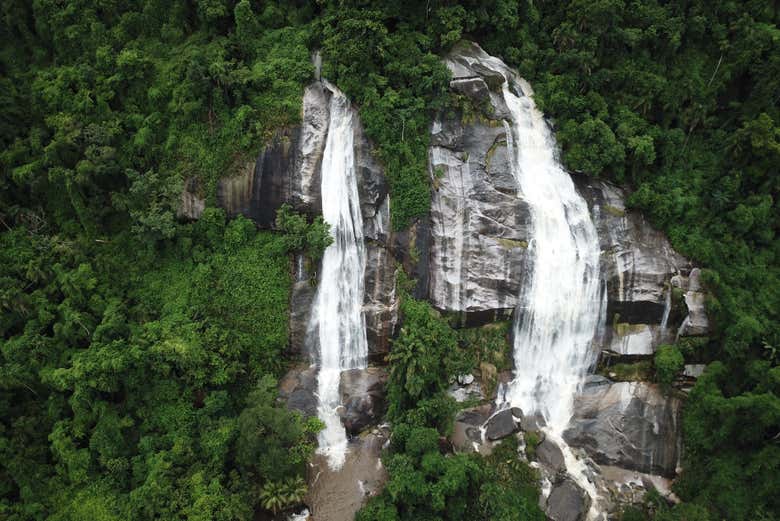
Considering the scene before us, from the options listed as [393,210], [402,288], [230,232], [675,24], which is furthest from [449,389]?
[675,24]

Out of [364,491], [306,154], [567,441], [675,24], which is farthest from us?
[675,24]

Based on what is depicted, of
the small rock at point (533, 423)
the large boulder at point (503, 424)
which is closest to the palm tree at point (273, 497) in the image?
the large boulder at point (503, 424)

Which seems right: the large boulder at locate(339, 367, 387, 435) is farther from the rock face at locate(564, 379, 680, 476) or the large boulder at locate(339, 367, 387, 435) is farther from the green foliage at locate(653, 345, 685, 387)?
the green foliage at locate(653, 345, 685, 387)

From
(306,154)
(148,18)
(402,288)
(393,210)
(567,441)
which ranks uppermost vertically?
(148,18)

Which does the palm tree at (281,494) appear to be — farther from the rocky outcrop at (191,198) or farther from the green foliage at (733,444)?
the green foliage at (733,444)

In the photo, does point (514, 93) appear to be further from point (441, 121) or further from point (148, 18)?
point (148, 18)

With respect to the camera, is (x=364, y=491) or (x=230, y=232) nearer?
(x=364, y=491)

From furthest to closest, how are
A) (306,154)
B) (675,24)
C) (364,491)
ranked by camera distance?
(675,24) → (306,154) → (364,491)
